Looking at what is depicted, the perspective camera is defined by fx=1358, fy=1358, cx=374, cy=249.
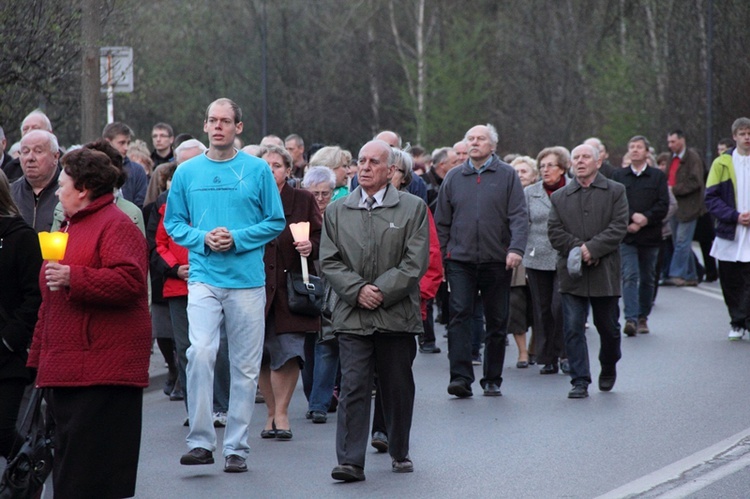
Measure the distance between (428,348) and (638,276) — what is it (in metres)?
2.75

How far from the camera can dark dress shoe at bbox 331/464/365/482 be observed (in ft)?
25.8

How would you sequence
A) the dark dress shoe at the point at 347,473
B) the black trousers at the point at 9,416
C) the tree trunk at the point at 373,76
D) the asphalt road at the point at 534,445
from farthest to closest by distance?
the tree trunk at the point at 373,76 → the dark dress shoe at the point at 347,473 → the asphalt road at the point at 534,445 → the black trousers at the point at 9,416

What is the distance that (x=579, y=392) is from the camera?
433 inches

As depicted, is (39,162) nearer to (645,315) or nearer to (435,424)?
(435,424)

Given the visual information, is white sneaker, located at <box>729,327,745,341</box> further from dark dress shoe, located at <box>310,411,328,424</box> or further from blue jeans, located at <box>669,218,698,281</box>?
blue jeans, located at <box>669,218,698,281</box>

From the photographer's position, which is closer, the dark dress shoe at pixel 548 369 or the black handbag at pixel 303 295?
the black handbag at pixel 303 295

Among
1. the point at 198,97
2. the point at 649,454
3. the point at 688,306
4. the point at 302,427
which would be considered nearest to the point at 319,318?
the point at 302,427

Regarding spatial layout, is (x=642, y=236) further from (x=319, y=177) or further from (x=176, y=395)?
(x=176, y=395)

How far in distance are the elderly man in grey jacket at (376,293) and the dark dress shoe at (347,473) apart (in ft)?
0.13

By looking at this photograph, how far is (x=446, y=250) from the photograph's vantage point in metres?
11.2

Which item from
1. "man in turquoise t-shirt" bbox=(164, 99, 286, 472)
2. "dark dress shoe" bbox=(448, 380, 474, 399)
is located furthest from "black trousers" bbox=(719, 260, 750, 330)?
"man in turquoise t-shirt" bbox=(164, 99, 286, 472)

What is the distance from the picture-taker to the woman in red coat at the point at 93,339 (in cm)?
610

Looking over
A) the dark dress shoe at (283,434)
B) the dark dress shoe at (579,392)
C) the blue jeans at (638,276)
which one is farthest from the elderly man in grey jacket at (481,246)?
the blue jeans at (638,276)

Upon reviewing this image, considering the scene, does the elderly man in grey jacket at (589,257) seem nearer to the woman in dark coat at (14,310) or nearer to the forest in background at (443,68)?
the woman in dark coat at (14,310)
